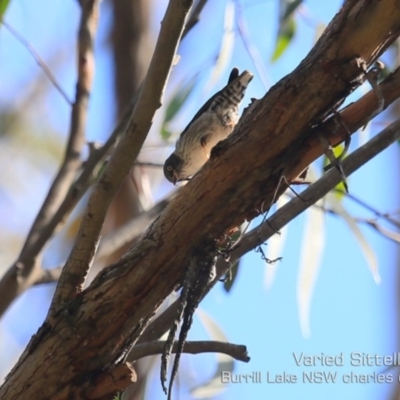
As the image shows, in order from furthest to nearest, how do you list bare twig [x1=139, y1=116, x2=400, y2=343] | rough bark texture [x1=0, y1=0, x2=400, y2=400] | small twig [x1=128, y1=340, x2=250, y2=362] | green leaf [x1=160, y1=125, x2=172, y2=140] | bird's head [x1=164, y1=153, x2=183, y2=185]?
bird's head [x1=164, y1=153, x2=183, y2=185], green leaf [x1=160, y1=125, x2=172, y2=140], bare twig [x1=139, y1=116, x2=400, y2=343], small twig [x1=128, y1=340, x2=250, y2=362], rough bark texture [x1=0, y1=0, x2=400, y2=400]

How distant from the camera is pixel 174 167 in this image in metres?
2.24

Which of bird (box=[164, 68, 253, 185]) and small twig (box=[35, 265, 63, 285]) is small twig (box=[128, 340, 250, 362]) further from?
bird (box=[164, 68, 253, 185])

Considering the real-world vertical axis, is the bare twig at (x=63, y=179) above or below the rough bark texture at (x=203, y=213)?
above

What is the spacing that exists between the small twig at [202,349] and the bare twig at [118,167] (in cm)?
15

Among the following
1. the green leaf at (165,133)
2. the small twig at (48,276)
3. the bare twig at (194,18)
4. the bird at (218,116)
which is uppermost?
the bird at (218,116)

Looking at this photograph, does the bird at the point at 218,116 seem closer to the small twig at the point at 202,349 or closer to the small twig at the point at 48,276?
the small twig at the point at 48,276

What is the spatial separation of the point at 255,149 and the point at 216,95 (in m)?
1.06

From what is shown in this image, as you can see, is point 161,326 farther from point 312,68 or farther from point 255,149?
point 312,68

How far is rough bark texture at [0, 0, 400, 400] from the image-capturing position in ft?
3.09

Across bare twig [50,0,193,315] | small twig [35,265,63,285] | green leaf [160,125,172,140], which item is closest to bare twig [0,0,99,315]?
small twig [35,265,63,285]

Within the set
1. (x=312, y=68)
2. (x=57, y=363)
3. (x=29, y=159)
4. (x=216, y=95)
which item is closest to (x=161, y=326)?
(x=57, y=363)

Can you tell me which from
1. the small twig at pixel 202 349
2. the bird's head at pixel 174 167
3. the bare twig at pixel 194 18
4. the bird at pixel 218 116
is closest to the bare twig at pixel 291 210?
the small twig at pixel 202 349

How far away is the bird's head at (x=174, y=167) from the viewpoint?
2226 millimetres

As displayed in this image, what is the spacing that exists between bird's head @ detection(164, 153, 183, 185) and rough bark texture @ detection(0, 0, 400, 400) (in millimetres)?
1187
